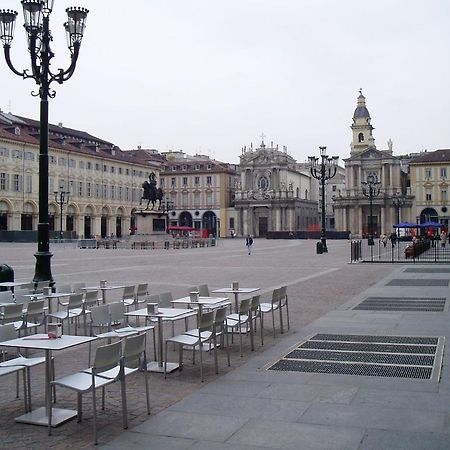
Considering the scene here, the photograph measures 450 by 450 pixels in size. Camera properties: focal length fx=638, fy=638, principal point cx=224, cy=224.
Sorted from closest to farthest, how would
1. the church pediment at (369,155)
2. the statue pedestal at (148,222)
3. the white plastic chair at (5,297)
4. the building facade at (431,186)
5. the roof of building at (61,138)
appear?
the white plastic chair at (5,297), the statue pedestal at (148,222), the roof of building at (61,138), the building facade at (431,186), the church pediment at (369,155)

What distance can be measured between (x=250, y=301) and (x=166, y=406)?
372cm

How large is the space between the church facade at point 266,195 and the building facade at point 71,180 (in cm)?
2125

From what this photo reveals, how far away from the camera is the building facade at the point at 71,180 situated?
7138cm

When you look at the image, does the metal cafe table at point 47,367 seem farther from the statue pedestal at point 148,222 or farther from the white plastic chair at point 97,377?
the statue pedestal at point 148,222

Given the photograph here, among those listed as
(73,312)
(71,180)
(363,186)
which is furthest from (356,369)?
(363,186)

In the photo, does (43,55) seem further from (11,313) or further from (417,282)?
(417,282)

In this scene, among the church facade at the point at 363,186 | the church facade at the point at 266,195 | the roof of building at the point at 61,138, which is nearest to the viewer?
the roof of building at the point at 61,138

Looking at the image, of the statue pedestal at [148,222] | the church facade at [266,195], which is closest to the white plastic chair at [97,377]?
the statue pedestal at [148,222]

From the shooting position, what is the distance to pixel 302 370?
8547mm

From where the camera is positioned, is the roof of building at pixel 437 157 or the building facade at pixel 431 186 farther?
the roof of building at pixel 437 157

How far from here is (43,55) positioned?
1518cm

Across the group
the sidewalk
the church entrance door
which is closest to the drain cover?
the sidewalk

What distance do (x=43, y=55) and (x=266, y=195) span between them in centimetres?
10034

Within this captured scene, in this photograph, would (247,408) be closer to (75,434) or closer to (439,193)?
(75,434)
